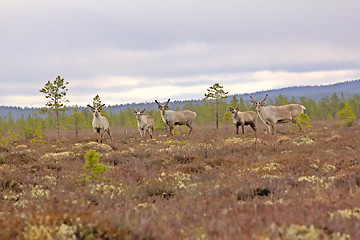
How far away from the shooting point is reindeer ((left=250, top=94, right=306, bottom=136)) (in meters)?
23.4

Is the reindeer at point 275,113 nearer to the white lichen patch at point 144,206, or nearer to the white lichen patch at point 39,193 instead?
the white lichen patch at point 39,193

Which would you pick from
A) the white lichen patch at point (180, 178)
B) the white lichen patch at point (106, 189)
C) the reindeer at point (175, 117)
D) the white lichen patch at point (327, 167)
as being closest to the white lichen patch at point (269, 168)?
the white lichen patch at point (327, 167)

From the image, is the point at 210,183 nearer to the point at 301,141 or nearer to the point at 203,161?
the point at 203,161

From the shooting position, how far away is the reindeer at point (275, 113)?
923 inches

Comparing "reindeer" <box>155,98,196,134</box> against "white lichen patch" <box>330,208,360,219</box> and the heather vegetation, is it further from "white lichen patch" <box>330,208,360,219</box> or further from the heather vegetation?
"white lichen patch" <box>330,208,360,219</box>

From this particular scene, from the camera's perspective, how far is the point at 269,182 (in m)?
7.72

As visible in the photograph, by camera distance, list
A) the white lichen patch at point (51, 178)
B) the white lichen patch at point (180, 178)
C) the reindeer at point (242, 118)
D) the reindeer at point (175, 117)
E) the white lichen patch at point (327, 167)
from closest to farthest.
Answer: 1. the white lichen patch at point (180, 178)
2. the white lichen patch at point (51, 178)
3. the white lichen patch at point (327, 167)
4. the reindeer at point (175, 117)
5. the reindeer at point (242, 118)

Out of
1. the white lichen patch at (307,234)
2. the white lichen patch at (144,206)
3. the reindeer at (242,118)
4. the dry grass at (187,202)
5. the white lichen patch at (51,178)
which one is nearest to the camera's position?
the white lichen patch at (307,234)

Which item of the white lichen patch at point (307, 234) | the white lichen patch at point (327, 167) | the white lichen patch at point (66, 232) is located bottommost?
the white lichen patch at point (327, 167)

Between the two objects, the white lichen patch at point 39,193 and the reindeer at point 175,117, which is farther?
the reindeer at point 175,117

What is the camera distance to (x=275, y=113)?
2398 cm

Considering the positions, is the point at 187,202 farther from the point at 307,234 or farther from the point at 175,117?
the point at 175,117

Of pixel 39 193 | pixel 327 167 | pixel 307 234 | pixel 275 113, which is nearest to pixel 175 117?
pixel 275 113

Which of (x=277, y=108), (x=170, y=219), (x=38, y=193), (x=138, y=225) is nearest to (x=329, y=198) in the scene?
(x=170, y=219)
